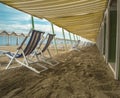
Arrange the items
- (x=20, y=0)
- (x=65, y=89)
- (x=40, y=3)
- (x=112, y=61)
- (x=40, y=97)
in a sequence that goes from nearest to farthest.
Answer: (x=40, y=97)
(x=65, y=89)
(x=20, y=0)
(x=40, y=3)
(x=112, y=61)

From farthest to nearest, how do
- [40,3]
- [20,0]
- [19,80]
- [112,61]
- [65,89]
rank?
[112,61]
[40,3]
[20,0]
[19,80]
[65,89]

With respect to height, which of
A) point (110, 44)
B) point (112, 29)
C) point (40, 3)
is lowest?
point (110, 44)

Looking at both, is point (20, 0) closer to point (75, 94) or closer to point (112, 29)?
point (75, 94)

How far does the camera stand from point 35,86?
3.17 m

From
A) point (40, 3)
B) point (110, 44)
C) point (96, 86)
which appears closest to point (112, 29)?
point (110, 44)

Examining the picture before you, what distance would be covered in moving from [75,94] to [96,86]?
0.55 meters

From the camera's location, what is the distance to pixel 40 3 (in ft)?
14.9

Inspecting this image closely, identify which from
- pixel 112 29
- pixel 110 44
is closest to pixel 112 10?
pixel 112 29

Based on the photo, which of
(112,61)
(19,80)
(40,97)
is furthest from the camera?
(112,61)

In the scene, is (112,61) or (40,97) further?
(112,61)

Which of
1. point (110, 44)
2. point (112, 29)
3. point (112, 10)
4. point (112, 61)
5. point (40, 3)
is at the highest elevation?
point (40, 3)

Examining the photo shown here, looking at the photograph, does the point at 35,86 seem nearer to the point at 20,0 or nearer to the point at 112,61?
the point at 20,0

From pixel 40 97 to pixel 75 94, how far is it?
405mm

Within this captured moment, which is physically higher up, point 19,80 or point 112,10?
point 112,10
